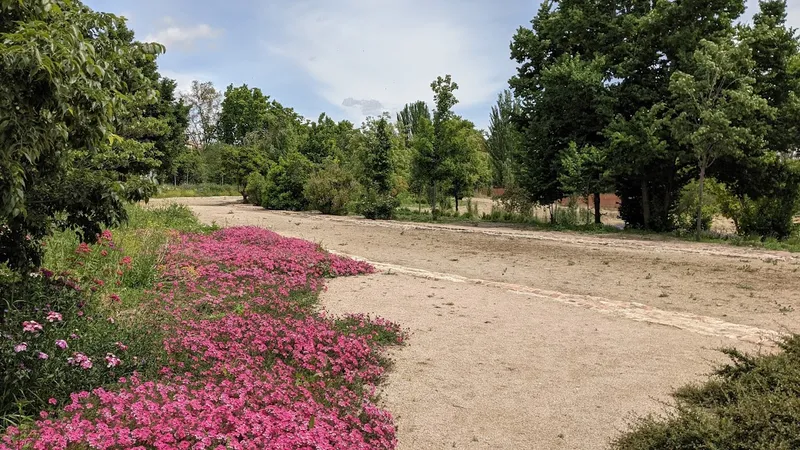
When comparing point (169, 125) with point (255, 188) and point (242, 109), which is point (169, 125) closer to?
point (255, 188)

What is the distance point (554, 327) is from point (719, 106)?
42.6 ft

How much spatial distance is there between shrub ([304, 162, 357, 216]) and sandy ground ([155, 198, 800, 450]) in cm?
1431

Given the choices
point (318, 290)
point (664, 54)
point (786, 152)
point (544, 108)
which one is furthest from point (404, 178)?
point (318, 290)

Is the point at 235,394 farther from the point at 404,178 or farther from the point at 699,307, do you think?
the point at 404,178

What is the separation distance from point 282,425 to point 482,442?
4.92 feet

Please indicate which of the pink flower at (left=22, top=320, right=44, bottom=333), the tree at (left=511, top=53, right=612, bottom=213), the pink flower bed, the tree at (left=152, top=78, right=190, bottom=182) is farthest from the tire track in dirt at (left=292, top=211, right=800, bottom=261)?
the tree at (left=152, top=78, right=190, bottom=182)

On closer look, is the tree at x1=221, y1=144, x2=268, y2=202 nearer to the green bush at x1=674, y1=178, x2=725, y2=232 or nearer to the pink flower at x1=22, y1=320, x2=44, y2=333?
the green bush at x1=674, y1=178, x2=725, y2=232

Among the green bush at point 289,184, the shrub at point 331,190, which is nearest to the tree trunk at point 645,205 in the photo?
the shrub at point 331,190

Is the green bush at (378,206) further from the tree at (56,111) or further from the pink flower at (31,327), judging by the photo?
the pink flower at (31,327)

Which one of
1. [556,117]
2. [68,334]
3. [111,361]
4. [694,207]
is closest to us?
[111,361]

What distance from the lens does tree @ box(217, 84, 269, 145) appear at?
3024 inches

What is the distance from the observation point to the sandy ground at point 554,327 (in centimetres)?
407

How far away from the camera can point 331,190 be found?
28141 millimetres

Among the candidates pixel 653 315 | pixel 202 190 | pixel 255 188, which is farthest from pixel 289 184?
pixel 653 315
